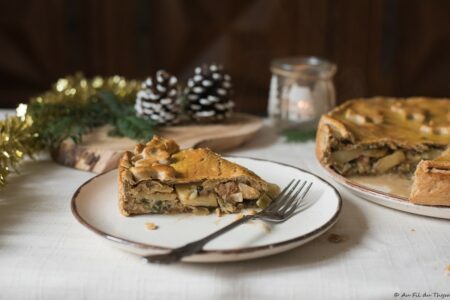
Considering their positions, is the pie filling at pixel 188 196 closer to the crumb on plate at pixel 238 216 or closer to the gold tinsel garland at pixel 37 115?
the crumb on plate at pixel 238 216

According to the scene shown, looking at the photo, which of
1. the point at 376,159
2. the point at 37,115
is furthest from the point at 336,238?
the point at 37,115

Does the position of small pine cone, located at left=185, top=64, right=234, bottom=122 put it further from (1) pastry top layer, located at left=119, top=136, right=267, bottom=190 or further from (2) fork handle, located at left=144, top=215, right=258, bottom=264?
(2) fork handle, located at left=144, top=215, right=258, bottom=264

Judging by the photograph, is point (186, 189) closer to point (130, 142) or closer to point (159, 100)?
point (130, 142)

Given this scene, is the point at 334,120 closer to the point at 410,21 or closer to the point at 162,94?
the point at 162,94

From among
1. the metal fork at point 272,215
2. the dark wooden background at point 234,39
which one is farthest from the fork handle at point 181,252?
the dark wooden background at point 234,39

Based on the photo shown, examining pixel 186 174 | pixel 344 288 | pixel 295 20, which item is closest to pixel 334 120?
pixel 186 174

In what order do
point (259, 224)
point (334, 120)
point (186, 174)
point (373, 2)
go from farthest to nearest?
1. point (373, 2)
2. point (334, 120)
3. point (186, 174)
4. point (259, 224)

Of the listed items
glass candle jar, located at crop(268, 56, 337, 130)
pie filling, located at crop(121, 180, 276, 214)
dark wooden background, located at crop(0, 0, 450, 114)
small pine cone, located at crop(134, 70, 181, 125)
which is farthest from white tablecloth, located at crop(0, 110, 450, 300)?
dark wooden background, located at crop(0, 0, 450, 114)
